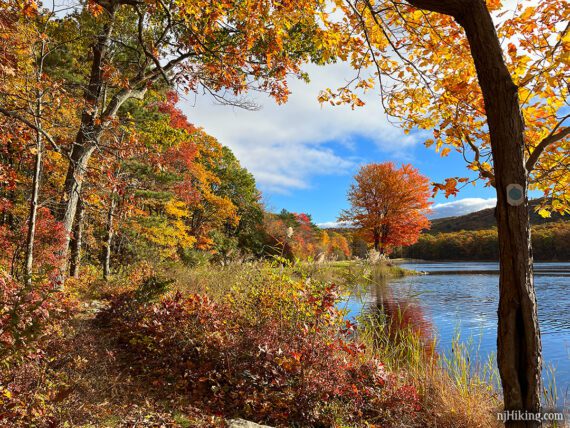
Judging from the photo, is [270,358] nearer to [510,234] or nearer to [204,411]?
[204,411]

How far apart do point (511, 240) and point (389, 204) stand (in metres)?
29.8

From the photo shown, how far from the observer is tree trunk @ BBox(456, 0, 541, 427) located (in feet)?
6.81

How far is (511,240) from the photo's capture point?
7.00ft

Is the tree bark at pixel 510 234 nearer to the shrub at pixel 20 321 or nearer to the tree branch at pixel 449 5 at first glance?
the tree branch at pixel 449 5

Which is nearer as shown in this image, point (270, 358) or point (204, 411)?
point (204, 411)

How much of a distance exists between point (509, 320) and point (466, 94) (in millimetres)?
1698

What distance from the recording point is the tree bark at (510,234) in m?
2.07

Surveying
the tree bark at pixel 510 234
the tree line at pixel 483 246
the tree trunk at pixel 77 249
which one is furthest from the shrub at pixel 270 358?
the tree line at pixel 483 246

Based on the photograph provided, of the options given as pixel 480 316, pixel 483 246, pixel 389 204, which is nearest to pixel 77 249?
pixel 480 316

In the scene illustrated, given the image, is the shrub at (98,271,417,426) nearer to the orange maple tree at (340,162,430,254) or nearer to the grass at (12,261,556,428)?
the grass at (12,261,556,428)

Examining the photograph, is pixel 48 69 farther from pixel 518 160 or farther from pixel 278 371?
pixel 518 160

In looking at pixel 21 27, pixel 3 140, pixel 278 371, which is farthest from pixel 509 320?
pixel 21 27

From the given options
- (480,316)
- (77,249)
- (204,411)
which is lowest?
(480,316)

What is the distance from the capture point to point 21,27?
239 inches
